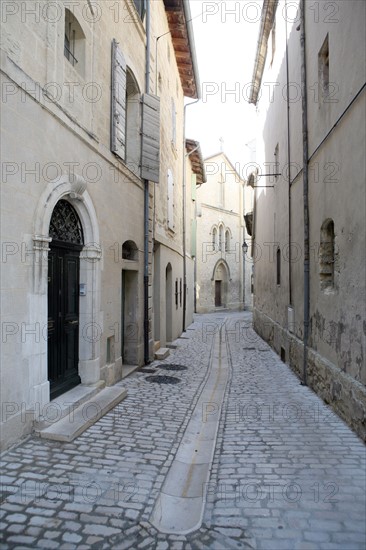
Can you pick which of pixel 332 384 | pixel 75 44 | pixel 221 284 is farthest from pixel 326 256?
pixel 221 284

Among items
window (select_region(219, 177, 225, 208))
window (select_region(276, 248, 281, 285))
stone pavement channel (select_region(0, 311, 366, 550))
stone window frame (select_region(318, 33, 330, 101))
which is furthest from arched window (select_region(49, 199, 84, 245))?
window (select_region(219, 177, 225, 208))

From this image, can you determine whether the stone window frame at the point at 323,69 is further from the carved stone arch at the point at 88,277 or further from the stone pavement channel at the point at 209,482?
the stone pavement channel at the point at 209,482

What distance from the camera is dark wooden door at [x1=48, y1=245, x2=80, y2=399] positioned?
5.25 metres

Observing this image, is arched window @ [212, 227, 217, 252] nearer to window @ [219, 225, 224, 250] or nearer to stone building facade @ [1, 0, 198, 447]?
window @ [219, 225, 224, 250]

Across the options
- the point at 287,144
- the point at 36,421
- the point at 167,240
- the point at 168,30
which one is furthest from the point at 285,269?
the point at 168,30

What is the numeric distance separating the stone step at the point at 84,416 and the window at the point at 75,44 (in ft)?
15.9

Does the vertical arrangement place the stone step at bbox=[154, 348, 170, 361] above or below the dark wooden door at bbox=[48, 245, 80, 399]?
below

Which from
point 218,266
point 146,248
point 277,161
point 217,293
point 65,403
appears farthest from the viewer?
point 217,293

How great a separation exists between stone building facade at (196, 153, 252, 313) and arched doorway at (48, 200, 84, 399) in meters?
22.9

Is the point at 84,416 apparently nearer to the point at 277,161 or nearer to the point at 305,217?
the point at 305,217

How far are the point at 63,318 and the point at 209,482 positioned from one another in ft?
9.96

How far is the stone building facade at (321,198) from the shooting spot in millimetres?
4906

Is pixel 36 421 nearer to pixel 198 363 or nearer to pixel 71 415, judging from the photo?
pixel 71 415

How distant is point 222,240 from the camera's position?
3212 centimetres
